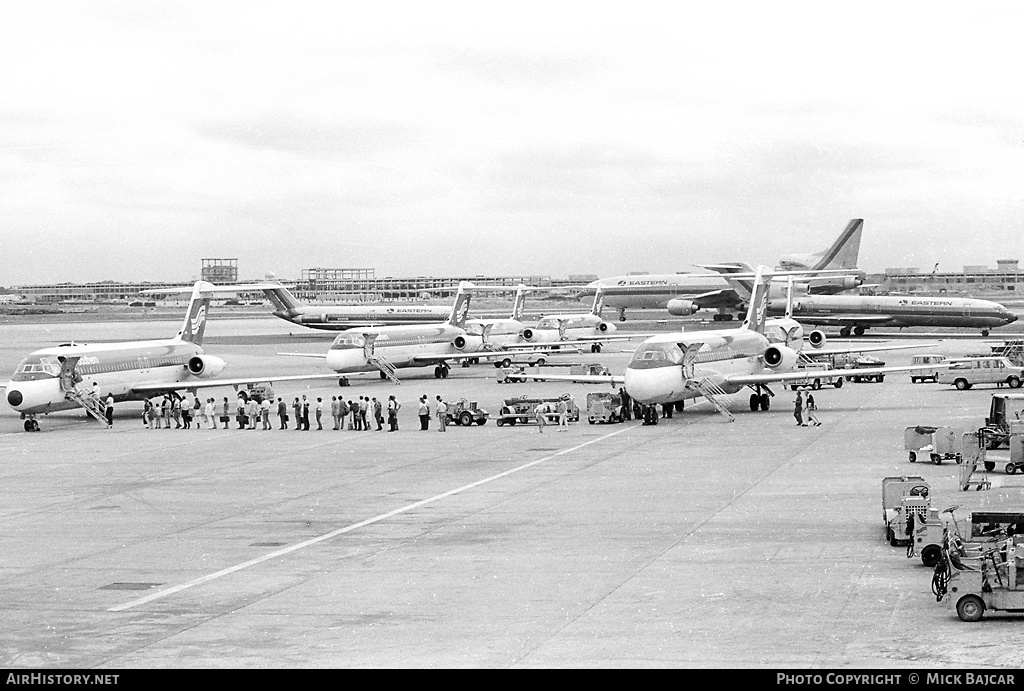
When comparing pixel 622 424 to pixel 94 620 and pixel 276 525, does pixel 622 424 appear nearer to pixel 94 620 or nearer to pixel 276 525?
pixel 276 525

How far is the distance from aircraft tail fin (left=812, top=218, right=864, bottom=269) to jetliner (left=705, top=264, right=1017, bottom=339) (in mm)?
15082

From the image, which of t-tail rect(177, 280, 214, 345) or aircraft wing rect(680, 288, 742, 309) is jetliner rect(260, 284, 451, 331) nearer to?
aircraft wing rect(680, 288, 742, 309)

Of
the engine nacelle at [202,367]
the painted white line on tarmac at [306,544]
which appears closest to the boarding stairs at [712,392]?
the painted white line on tarmac at [306,544]

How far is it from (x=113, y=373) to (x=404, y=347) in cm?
2363

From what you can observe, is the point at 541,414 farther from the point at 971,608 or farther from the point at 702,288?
the point at 702,288

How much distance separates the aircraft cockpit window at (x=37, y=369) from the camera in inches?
2031

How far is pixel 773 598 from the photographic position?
19.3 m

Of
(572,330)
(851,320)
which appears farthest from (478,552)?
(851,320)

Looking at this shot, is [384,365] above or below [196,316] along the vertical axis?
below

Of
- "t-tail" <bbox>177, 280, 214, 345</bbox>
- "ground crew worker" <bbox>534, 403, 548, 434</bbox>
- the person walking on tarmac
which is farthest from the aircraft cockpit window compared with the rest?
the person walking on tarmac

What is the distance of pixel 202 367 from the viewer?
62312 millimetres
